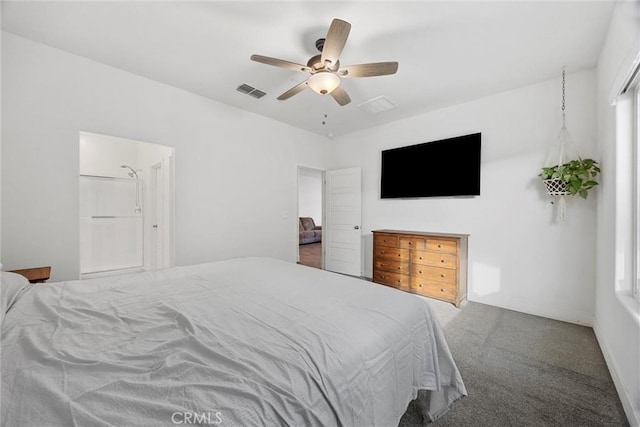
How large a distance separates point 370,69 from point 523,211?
250 cm

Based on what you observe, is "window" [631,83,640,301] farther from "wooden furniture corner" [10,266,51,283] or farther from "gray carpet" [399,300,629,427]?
"wooden furniture corner" [10,266,51,283]

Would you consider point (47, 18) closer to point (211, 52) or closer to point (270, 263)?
point (211, 52)

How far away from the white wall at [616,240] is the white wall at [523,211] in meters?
0.26

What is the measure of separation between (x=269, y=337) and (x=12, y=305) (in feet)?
4.83

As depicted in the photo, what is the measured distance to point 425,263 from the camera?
3.37 meters

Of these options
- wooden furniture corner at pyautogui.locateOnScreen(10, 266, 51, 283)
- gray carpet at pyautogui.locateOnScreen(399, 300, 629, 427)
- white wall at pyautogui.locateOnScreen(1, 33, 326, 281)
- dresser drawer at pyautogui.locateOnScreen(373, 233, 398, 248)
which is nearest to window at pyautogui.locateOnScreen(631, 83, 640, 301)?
gray carpet at pyautogui.locateOnScreen(399, 300, 629, 427)

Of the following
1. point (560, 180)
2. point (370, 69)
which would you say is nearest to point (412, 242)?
point (560, 180)

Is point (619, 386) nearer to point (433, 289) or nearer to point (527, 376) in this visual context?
point (527, 376)

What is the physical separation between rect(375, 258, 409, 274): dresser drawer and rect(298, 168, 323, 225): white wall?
5701 mm

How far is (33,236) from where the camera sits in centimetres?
227

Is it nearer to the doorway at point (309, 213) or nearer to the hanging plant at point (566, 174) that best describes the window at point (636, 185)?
the hanging plant at point (566, 174)

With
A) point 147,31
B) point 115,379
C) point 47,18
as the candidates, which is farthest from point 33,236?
point 115,379

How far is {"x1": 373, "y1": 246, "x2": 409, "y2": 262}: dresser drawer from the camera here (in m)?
3.58

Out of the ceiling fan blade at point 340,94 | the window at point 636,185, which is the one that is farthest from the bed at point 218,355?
the ceiling fan blade at point 340,94
